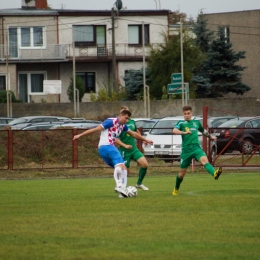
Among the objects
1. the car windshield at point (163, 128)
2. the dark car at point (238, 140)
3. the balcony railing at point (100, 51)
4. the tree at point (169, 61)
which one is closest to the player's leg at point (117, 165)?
the dark car at point (238, 140)

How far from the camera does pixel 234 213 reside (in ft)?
41.0

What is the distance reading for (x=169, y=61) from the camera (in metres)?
57.3

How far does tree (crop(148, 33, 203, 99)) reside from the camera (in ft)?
188

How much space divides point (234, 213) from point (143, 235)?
2.66 meters

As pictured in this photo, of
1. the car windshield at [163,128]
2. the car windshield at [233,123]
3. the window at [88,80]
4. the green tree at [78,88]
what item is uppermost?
the window at [88,80]

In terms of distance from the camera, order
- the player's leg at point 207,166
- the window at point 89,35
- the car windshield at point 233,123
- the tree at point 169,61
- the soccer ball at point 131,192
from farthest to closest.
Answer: the window at point 89,35 < the tree at point 169,61 < the car windshield at point 233,123 < the player's leg at point 207,166 < the soccer ball at point 131,192

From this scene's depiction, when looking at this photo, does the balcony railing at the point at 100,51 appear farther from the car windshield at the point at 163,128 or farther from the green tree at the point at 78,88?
the car windshield at the point at 163,128

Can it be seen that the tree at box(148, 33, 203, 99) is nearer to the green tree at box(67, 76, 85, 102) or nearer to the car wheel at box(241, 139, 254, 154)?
the green tree at box(67, 76, 85, 102)

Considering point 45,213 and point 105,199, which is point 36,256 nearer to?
point 45,213

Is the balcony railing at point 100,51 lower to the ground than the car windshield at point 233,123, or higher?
higher

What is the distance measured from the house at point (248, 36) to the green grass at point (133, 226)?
183ft

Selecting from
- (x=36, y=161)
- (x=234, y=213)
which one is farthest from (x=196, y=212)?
(x=36, y=161)

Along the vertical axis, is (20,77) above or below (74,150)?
above

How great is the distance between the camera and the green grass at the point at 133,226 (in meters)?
9.01
